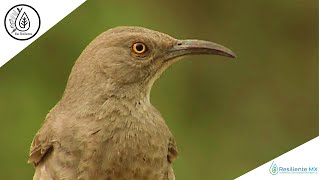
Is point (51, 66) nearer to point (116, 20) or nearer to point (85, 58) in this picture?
point (116, 20)

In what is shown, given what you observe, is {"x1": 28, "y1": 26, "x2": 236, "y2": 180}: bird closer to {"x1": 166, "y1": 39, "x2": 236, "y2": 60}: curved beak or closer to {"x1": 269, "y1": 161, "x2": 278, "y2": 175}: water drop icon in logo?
{"x1": 166, "y1": 39, "x2": 236, "y2": 60}: curved beak

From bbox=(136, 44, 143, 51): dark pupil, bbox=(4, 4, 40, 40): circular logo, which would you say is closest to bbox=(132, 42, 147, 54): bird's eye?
bbox=(136, 44, 143, 51): dark pupil

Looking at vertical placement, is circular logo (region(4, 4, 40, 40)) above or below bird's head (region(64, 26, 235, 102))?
above

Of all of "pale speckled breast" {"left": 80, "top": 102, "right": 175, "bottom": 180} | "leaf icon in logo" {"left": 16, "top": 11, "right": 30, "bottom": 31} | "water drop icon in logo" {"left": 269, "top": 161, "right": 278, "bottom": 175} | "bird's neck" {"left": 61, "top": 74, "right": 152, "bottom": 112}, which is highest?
"leaf icon in logo" {"left": 16, "top": 11, "right": 30, "bottom": 31}

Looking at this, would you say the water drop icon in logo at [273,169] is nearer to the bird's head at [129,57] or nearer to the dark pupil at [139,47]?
the bird's head at [129,57]

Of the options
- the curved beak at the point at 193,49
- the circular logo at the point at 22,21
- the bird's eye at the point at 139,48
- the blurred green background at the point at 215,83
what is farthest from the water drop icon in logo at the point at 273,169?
the circular logo at the point at 22,21

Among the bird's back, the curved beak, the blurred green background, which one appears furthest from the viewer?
the blurred green background

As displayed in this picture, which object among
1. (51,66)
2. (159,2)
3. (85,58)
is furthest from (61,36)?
(85,58)
